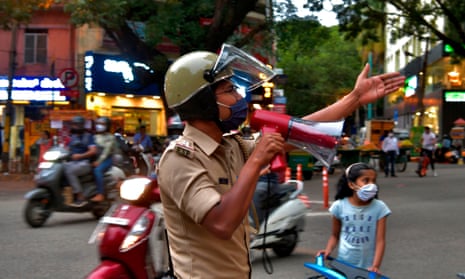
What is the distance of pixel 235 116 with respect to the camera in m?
2.56

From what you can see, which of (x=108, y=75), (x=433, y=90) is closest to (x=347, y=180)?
(x=108, y=75)

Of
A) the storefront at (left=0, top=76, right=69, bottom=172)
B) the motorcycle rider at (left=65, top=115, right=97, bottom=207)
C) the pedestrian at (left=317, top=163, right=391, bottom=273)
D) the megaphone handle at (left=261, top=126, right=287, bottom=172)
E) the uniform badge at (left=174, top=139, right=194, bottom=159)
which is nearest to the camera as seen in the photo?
the uniform badge at (left=174, top=139, right=194, bottom=159)

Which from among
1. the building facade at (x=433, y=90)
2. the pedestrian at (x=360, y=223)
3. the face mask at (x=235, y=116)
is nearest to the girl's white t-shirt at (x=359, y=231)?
the pedestrian at (x=360, y=223)

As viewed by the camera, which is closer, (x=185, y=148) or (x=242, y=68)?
(x=185, y=148)

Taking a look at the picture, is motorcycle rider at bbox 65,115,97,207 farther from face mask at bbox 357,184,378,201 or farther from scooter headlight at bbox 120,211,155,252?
face mask at bbox 357,184,378,201

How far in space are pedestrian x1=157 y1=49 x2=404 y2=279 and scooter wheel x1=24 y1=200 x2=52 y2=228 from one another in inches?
316

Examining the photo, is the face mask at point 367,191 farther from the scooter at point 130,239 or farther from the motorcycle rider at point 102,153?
the motorcycle rider at point 102,153

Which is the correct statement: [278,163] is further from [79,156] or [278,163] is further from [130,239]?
[79,156]

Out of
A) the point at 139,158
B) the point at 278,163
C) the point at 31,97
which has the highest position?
the point at 31,97

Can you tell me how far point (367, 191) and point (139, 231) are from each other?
74.3 inches

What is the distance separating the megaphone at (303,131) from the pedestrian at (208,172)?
0.26ft

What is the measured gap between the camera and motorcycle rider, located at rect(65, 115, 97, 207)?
1077 cm

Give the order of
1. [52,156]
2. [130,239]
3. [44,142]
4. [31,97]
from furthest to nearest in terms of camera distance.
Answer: [31,97], [44,142], [52,156], [130,239]

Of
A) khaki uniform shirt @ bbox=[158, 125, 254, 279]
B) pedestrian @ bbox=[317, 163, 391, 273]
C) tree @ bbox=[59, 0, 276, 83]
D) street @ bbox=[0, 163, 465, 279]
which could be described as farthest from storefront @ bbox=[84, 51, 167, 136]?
khaki uniform shirt @ bbox=[158, 125, 254, 279]
